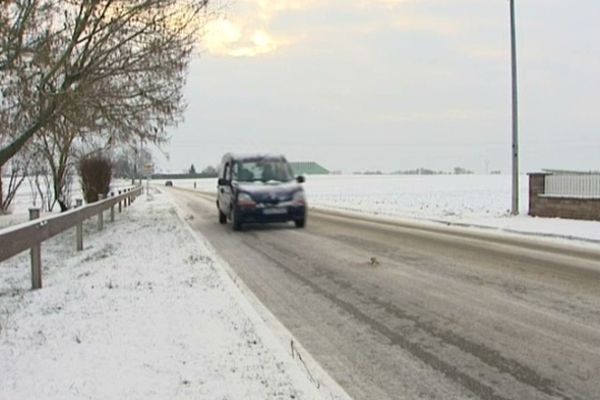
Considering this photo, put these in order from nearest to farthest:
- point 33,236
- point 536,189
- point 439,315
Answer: point 439,315 → point 33,236 → point 536,189

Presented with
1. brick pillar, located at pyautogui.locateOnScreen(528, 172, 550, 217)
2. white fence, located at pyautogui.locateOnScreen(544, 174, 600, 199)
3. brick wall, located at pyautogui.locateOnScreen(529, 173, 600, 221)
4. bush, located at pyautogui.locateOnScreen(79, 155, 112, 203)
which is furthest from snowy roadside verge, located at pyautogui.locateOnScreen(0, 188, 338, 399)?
bush, located at pyautogui.locateOnScreen(79, 155, 112, 203)

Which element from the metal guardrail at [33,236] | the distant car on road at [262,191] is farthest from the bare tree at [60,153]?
the metal guardrail at [33,236]

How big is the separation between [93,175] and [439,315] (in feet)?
87.8

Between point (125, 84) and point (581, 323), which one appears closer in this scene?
point (581, 323)

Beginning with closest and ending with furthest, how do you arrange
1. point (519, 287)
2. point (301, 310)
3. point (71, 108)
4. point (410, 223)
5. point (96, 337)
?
1. point (96, 337)
2. point (301, 310)
3. point (519, 287)
4. point (71, 108)
5. point (410, 223)

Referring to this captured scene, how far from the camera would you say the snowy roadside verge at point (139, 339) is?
171 inches

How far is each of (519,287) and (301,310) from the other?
122 inches

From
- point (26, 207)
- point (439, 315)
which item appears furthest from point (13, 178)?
point (439, 315)

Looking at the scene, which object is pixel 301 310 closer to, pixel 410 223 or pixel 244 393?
pixel 244 393

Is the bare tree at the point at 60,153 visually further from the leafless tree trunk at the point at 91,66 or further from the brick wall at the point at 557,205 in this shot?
the brick wall at the point at 557,205

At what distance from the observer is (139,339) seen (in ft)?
18.2

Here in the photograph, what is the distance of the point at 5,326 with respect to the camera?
20.4 ft

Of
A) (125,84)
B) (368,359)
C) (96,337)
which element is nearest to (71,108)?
(125,84)

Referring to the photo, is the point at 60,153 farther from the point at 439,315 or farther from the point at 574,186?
the point at 439,315
